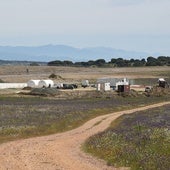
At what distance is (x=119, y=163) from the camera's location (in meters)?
29.5

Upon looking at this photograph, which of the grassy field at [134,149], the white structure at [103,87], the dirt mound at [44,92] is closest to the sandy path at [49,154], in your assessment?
the grassy field at [134,149]

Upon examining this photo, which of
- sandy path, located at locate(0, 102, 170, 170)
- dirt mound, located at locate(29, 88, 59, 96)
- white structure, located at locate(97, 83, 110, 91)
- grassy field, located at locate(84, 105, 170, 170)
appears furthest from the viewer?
white structure, located at locate(97, 83, 110, 91)

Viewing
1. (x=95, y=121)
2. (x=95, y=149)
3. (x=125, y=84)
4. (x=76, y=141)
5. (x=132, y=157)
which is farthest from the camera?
(x=125, y=84)

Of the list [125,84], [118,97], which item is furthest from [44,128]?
[125,84]

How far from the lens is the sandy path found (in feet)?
95.1

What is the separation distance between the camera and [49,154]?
3391 cm

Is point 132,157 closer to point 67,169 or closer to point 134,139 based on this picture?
point 67,169

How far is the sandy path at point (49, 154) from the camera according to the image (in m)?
29.0

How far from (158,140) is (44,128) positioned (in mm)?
16716

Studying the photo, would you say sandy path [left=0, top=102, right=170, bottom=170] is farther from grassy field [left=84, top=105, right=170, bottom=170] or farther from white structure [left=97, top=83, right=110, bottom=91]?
white structure [left=97, top=83, right=110, bottom=91]

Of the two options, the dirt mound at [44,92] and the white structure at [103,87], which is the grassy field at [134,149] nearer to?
the dirt mound at [44,92]

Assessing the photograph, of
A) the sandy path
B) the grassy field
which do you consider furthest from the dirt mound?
the grassy field

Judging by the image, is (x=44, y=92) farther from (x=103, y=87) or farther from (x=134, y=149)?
(x=134, y=149)

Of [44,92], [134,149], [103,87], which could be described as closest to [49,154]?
[134,149]
